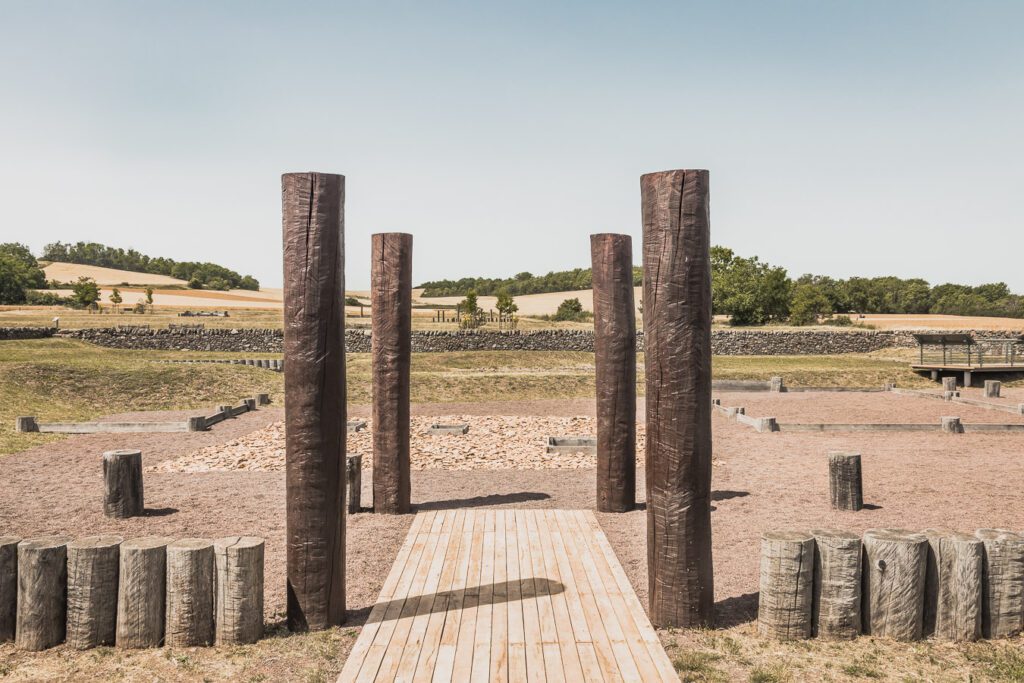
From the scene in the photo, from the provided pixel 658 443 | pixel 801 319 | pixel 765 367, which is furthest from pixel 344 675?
pixel 801 319

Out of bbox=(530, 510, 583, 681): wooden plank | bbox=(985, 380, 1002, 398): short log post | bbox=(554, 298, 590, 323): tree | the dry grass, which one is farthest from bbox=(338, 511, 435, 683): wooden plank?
bbox=(554, 298, 590, 323): tree

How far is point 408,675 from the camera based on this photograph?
5.15 meters

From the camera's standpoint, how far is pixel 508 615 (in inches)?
245

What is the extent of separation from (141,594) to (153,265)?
134 meters

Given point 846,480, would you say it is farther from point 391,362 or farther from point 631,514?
point 391,362

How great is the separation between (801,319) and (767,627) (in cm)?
7152

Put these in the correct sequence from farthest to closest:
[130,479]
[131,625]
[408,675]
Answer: [130,479]
[131,625]
[408,675]

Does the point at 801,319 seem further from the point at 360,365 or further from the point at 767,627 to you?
the point at 767,627

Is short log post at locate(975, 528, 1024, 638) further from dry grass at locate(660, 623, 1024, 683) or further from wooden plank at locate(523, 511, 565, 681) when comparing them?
wooden plank at locate(523, 511, 565, 681)

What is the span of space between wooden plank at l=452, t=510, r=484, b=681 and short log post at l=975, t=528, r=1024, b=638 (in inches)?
160

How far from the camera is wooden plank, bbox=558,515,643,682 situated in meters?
5.27

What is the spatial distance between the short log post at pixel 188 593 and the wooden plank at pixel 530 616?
2.46 m

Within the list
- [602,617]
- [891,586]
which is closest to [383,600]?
[602,617]

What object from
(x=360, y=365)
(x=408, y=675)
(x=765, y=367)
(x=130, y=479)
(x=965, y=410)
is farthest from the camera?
(x=765, y=367)
